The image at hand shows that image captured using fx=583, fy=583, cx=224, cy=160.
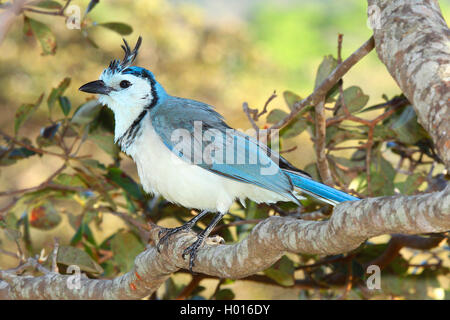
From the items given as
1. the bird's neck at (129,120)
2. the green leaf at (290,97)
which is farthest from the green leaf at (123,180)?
the green leaf at (290,97)

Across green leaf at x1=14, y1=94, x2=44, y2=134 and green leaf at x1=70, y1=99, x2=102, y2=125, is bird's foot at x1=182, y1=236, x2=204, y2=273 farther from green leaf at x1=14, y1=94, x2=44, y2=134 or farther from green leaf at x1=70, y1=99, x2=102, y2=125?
green leaf at x1=14, y1=94, x2=44, y2=134

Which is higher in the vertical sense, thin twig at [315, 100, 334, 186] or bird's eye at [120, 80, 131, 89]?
bird's eye at [120, 80, 131, 89]

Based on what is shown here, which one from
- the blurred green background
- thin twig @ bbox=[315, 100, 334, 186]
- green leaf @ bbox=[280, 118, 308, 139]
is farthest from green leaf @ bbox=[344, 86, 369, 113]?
the blurred green background

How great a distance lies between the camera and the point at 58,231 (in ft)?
16.3

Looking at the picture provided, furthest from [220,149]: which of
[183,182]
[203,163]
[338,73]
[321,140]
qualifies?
[338,73]

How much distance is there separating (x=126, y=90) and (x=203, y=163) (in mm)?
544

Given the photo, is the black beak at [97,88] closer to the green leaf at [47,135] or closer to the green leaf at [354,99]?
the green leaf at [47,135]

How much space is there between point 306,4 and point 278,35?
715 millimetres

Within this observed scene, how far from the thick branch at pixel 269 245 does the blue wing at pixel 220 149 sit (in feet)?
1.03

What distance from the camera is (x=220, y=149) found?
7.63ft

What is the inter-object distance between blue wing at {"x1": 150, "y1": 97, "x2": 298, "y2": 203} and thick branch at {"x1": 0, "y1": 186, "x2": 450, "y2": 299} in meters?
0.31

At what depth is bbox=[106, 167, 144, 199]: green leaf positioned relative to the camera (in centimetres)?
270

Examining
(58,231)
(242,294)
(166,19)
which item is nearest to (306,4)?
(166,19)

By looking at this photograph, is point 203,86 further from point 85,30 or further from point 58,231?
point 85,30
